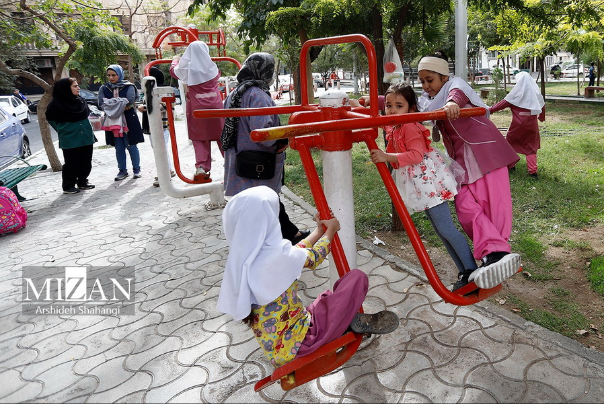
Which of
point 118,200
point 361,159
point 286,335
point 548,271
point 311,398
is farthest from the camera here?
point 361,159

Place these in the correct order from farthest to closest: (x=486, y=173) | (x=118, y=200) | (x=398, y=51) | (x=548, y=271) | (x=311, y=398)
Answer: (x=118, y=200)
(x=398, y=51)
(x=548, y=271)
(x=486, y=173)
(x=311, y=398)

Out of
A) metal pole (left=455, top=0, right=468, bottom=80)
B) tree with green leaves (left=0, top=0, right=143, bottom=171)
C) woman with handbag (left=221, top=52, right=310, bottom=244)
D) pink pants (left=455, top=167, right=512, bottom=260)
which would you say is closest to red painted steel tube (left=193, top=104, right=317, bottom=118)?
woman with handbag (left=221, top=52, right=310, bottom=244)

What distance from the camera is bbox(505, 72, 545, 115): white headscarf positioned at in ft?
17.1

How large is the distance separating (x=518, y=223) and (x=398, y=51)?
1.79 meters

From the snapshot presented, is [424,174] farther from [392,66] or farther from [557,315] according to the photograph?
[392,66]

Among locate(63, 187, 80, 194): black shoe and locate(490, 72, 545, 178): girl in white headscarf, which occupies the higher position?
locate(490, 72, 545, 178): girl in white headscarf

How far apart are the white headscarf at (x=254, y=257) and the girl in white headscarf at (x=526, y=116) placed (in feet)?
14.3

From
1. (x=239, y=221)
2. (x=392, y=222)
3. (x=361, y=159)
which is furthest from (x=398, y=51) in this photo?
(x=361, y=159)

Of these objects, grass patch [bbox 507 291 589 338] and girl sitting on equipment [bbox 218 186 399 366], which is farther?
grass patch [bbox 507 291 589 338]

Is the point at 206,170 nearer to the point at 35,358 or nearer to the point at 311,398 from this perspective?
the point at 35,358

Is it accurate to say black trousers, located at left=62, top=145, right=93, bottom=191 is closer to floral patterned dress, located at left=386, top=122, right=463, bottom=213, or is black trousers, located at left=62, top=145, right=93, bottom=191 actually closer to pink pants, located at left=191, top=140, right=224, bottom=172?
pink pants, located at left=191, top=140, right=224, bottom=172

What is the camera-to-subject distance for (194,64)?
4023 mm

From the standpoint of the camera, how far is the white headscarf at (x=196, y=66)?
4004 mm

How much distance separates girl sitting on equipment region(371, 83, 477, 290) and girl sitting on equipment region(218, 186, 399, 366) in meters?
0.54
